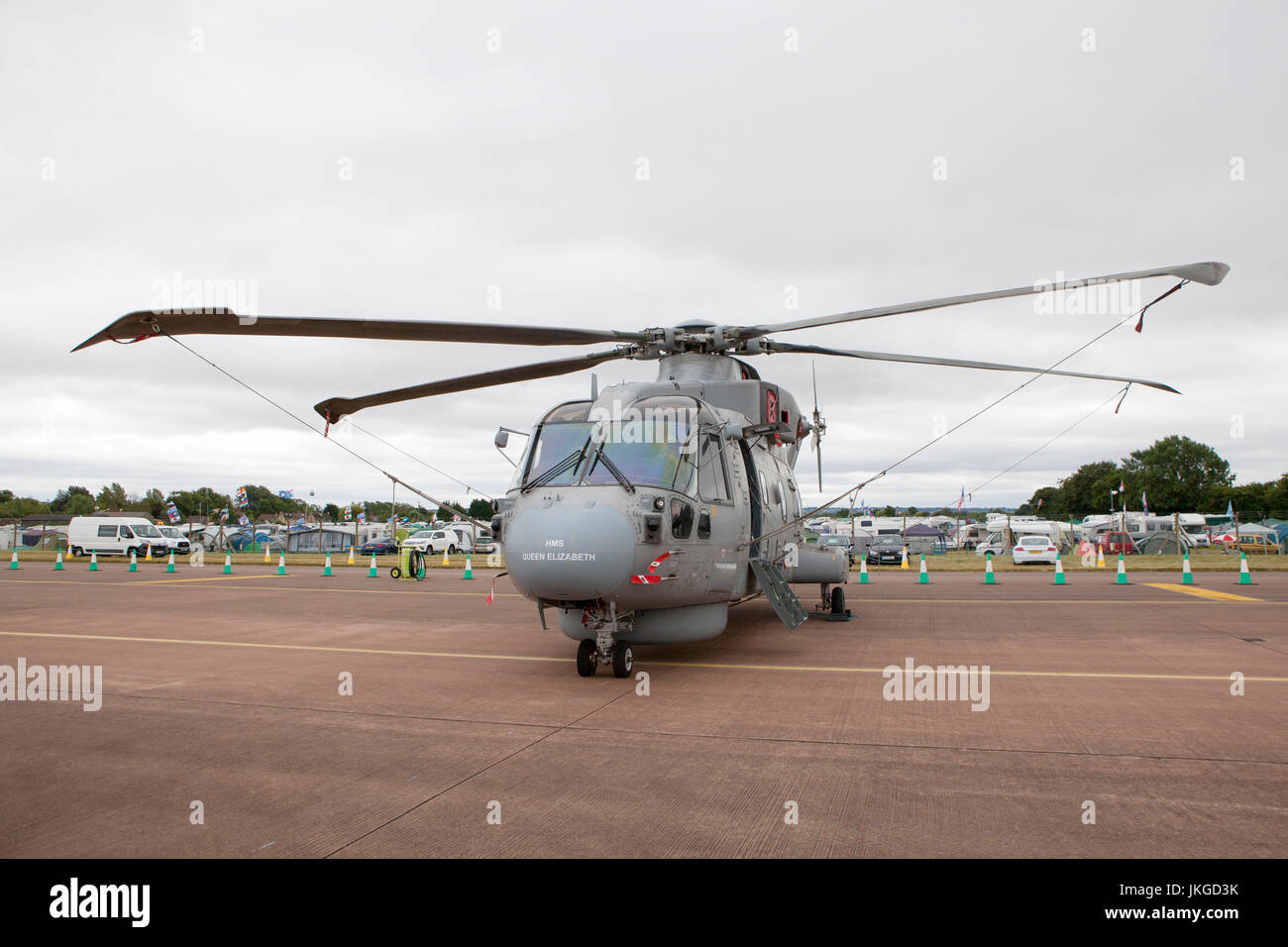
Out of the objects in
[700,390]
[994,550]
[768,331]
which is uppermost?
[768,331]

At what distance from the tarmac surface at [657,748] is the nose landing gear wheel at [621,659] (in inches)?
5.3

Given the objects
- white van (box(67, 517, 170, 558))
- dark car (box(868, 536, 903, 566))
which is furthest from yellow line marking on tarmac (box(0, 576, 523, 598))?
dark car (box(868, 536, 903, 566))

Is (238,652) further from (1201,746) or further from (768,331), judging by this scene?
(1201,746)

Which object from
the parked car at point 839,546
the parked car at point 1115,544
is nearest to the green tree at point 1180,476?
the parked car at point 1115,544

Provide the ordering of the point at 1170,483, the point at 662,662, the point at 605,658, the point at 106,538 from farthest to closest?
1. the point at 1170,483
2. the point at 106,538
3. the point at 662,662
4. the point at 605,658

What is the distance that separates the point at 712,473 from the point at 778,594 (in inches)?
69.8

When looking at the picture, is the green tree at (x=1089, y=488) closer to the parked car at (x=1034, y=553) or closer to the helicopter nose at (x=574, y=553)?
the parked car at (x=1034, y=553)

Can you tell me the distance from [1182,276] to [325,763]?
7.44m

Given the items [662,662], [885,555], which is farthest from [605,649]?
[885,555]

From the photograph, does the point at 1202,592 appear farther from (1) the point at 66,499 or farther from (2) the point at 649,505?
(1) the point at 66,499

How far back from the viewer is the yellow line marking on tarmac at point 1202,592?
14953mm

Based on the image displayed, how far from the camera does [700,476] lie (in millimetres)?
8641

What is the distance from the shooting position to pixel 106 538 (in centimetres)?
3919

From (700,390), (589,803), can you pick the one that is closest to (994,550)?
(700,390)
